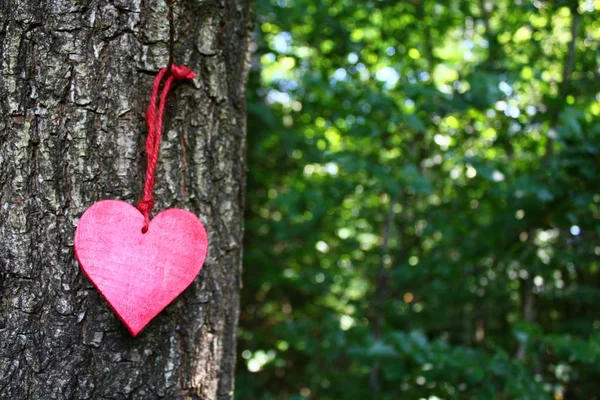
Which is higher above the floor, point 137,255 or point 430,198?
point 137,255

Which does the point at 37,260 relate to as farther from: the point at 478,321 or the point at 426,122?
the point at 478,321

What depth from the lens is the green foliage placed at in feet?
7.30

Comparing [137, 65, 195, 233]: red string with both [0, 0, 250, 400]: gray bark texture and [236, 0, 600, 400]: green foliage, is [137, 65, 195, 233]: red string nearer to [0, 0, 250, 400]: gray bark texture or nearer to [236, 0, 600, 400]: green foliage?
[0, 0, 250, 400]: gray bark texture

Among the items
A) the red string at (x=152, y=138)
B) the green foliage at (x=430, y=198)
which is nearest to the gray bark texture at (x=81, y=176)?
the red string at (x=152, y=138)

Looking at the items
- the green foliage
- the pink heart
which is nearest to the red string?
the pink heart

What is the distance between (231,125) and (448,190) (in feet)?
8.71

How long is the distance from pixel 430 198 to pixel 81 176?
10.6 feet

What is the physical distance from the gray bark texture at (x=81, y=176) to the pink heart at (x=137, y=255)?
0.12ft

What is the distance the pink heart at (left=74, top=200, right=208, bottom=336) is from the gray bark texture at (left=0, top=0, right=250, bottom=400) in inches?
1.4

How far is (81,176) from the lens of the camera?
2.88 feet

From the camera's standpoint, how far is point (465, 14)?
3.00 metres

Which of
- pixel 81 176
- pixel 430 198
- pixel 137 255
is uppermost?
pixel 81 176

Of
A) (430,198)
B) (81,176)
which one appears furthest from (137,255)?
(430,198)

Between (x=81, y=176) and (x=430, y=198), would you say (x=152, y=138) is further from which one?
(x=430, y=198)
